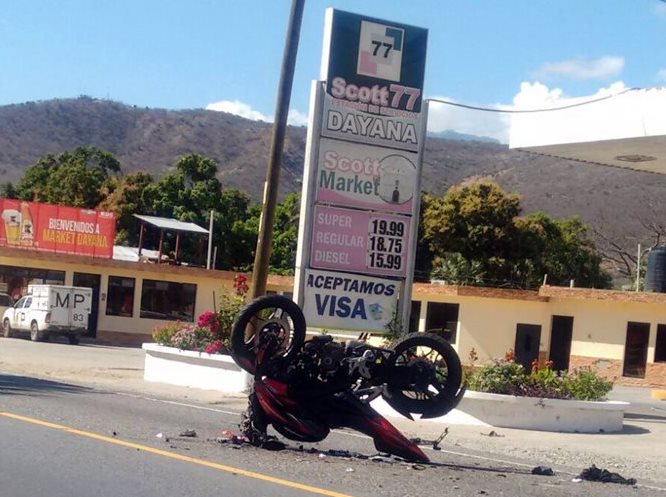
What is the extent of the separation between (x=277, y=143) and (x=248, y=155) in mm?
110426

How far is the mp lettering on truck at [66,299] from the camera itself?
38.0 meters

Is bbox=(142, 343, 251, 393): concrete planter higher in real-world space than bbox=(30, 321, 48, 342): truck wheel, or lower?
higher

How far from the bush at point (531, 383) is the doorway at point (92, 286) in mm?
28152

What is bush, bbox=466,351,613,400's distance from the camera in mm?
16656

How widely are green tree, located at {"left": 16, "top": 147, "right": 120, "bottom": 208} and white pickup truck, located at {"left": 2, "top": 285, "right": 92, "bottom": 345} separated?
89.0ft

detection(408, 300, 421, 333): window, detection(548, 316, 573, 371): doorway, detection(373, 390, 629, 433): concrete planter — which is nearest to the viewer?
detection(373, 390, 629, 433): concrete planter

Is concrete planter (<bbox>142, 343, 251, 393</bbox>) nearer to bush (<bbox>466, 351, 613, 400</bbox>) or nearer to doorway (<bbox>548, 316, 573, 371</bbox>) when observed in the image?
bush (<bbox>466, 351, 613, 400</bbox>)

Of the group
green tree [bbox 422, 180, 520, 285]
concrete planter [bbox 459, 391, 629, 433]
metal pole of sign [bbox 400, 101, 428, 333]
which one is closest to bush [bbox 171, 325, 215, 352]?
metal pole of sign [bbox 400, 101, 428, 333]

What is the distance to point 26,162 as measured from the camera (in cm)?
11862

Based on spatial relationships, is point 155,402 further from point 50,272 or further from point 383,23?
point 50,272

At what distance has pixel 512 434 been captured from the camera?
15.6 meters

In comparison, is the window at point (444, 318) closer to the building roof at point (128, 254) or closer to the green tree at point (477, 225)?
the green tree at point (477, 225)

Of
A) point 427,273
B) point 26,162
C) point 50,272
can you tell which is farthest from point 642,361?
point 26,162

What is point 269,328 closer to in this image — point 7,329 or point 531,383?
point 531,383
